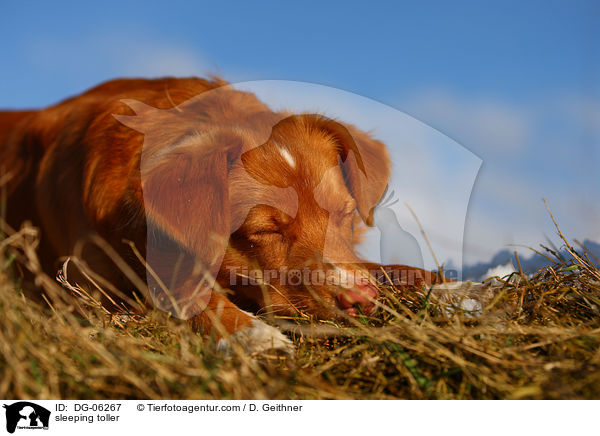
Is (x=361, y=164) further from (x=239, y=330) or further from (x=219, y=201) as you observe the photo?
(x=239, y=330)

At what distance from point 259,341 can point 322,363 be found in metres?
0.31

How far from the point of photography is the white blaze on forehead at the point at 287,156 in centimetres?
246

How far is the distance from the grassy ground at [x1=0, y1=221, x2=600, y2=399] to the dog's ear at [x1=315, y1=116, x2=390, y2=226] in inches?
46.9

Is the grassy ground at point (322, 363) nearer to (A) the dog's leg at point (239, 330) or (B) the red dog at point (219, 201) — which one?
(A) the dog's leg at point (239, 330)

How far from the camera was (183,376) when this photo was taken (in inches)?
51.1

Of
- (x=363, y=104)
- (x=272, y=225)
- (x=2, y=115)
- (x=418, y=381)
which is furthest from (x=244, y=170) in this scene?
(x=2, y=115)

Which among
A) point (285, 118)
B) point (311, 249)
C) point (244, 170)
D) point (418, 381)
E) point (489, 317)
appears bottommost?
point (418, 381)
